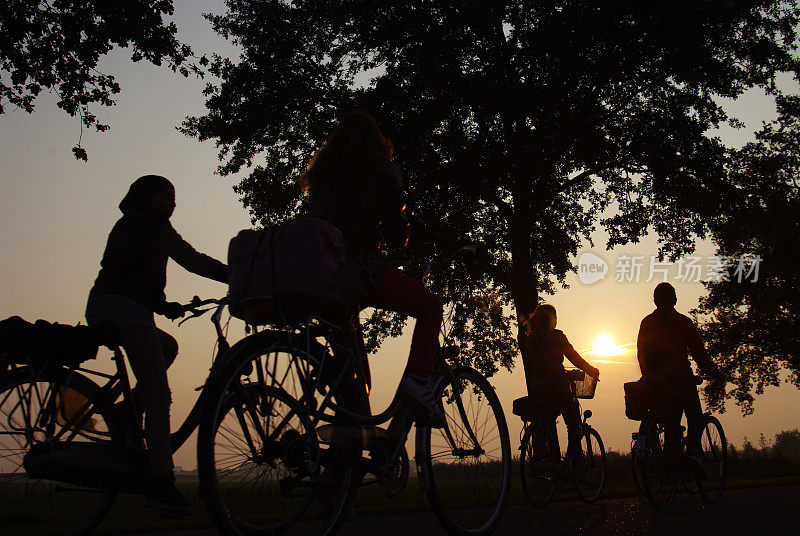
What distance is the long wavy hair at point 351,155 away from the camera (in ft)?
13.3

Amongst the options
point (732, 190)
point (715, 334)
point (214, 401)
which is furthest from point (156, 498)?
point (715, 334)

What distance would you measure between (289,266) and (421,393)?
118 cm

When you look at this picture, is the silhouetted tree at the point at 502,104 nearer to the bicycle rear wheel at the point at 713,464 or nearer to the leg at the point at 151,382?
the bicycle rear wheel at the point at 713,464

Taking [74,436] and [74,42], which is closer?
[74,436]

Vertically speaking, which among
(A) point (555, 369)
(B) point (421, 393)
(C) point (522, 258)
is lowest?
(B) point (421, 393)

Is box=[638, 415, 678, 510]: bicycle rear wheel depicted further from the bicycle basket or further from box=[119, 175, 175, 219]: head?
box=[119, 175, 175, 219]: head

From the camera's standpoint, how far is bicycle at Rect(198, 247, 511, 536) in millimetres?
3316

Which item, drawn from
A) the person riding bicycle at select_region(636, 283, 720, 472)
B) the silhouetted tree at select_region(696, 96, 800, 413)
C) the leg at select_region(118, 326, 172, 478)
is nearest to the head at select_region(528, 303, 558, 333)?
the person riding bicycle at select_region(636, 283, 720, 472)

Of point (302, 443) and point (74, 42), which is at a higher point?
point (74, 42)

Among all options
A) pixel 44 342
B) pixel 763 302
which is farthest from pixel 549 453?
pixel 763 302

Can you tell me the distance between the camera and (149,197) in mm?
4195

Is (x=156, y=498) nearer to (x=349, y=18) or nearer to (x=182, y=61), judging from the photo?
(x=182, y=61)

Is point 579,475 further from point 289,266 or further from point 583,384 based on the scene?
point 289,266

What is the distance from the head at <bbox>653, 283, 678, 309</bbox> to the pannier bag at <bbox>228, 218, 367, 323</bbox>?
5.64m
